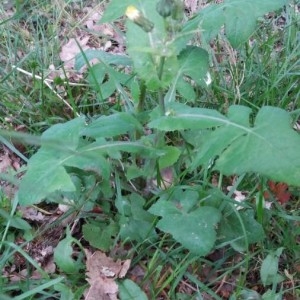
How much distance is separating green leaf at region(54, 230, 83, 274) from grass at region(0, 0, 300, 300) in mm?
32

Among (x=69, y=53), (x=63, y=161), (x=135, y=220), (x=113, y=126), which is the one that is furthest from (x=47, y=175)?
(x=69, y=53)

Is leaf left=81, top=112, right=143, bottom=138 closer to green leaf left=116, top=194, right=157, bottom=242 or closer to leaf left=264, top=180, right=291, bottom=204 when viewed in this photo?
green leaf left=116, top=194, right=157, bottom=242

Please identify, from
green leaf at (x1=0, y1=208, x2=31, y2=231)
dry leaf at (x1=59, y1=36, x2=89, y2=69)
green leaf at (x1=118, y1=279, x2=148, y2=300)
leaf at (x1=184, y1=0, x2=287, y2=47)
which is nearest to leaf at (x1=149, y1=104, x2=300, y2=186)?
leaf at (x1=184, y1=0, x2=287, y2=47)

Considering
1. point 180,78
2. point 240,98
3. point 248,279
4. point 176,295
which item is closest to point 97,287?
point 176,295

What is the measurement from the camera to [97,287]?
5.10 feet

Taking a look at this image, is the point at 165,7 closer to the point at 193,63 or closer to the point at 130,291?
the point at 193,63

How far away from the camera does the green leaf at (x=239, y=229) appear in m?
1.55

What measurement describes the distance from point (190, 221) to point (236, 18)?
1.93 feet

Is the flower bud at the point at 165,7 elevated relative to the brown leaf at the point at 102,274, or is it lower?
elevated

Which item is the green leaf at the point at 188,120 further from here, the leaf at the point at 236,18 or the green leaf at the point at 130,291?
the green leaf at the point at 130,291

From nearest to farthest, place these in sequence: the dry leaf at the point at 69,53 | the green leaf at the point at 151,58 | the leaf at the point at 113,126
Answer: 1. the green leaf at the point at 151,58
2. the leaf at the point at 113,126
3. the dry leaf at the point at 69,53

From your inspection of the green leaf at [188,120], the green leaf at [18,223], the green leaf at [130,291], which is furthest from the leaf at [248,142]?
the green leaf at [18,223]

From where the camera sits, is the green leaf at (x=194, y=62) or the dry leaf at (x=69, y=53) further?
the dry leaf at (x=69, y=53)

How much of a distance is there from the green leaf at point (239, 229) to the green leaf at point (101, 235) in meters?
0.33
